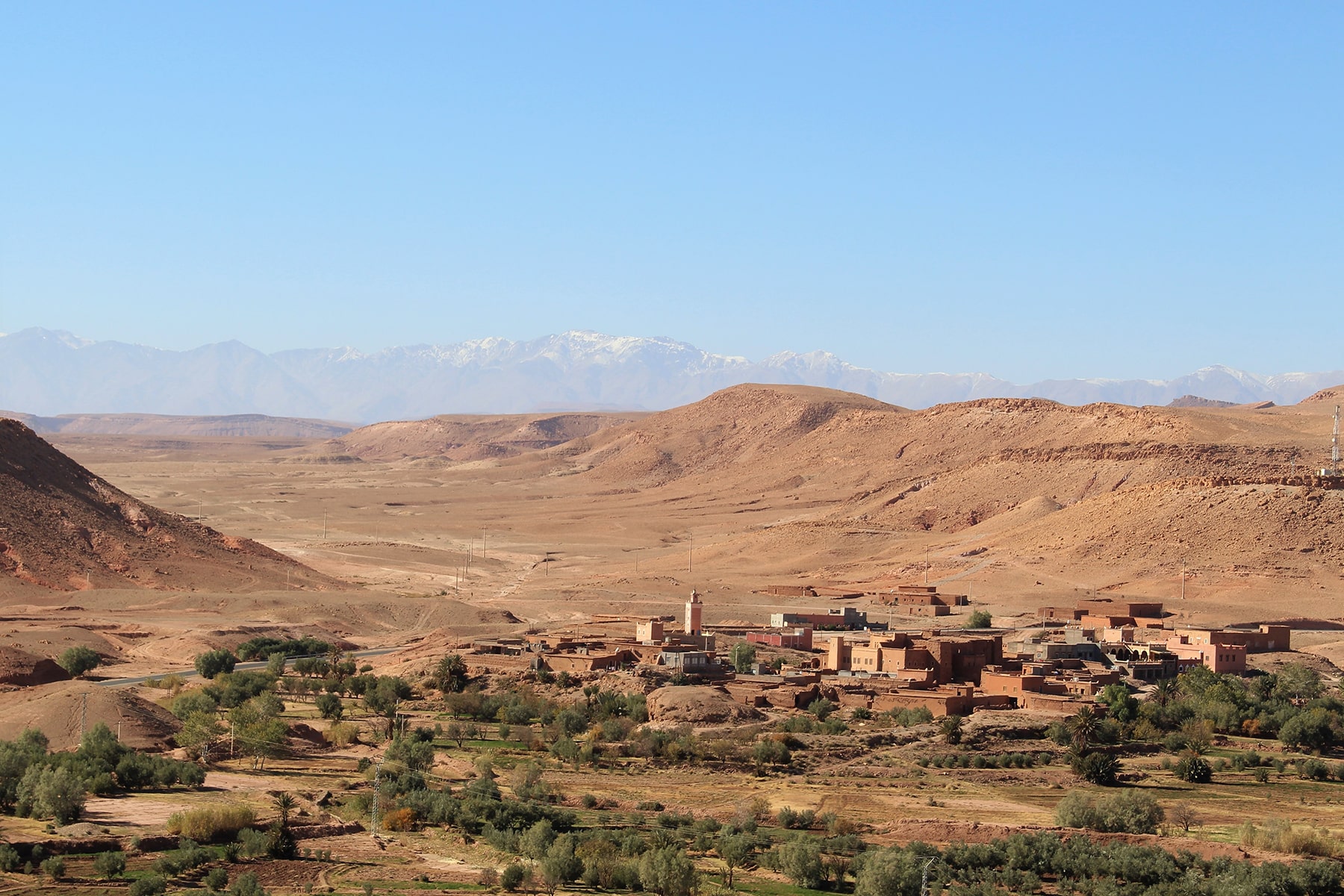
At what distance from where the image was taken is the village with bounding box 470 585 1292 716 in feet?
160

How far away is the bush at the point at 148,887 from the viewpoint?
85.9 ft

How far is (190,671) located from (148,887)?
2928 centimetres

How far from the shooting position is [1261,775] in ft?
138

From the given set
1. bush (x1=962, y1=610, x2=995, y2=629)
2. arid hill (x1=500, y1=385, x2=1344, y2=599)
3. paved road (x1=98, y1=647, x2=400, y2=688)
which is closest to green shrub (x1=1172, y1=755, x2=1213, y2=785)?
bush (x1=962, y1=610, x2=995, y2=629)

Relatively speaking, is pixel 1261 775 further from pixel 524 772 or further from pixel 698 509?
pixel 698 509

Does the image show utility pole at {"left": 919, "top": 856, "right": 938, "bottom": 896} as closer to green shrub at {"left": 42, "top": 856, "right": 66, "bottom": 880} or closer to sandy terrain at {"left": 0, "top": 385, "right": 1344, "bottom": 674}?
green shrub at {"left": 42, "top": 856, "right": 66, "bottom": 880}

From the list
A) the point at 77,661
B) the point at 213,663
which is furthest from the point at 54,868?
the point at 213,663

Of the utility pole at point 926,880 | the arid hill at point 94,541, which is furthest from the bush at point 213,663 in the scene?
the utility pole at point 926,880

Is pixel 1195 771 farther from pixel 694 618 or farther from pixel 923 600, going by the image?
pixel 923 600

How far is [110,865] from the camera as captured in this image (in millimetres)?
27812

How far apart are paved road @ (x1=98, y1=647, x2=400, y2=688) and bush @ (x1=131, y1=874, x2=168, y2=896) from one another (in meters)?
20.8

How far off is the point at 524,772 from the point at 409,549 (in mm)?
67638

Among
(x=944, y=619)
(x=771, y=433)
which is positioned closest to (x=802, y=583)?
(x=944, y=619)

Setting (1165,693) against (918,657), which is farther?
(918,657)
